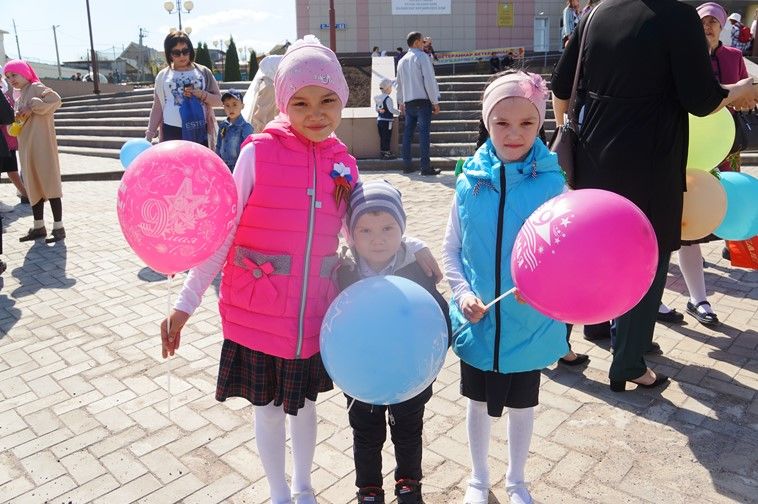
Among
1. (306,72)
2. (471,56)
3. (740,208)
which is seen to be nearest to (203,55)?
(471,56)

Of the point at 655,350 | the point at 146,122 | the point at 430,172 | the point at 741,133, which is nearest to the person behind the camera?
the point at 655,350

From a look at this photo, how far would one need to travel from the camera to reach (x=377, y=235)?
204 centimetres

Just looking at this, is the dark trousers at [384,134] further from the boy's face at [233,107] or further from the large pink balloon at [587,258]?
the large pink balloon at [587,258]

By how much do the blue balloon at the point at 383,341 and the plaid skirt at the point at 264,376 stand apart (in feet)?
0.97

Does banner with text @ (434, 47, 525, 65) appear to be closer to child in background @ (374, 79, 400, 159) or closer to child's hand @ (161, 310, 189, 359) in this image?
child in background @ (374, 79, 400, 159)

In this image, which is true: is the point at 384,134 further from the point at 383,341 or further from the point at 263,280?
the point at 383,341

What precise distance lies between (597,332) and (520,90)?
88.8 inches

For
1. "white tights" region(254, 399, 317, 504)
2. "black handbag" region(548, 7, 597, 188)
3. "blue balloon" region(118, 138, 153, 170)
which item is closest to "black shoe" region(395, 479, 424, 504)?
"white tights" region(254, 399, 317, 504)

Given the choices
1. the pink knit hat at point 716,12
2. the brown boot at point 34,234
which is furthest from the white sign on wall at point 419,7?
the pink knit hat at point 716,12

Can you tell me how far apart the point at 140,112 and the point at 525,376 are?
16.6m

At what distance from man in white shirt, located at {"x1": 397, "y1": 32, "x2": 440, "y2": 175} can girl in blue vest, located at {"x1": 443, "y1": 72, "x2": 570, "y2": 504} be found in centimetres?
711

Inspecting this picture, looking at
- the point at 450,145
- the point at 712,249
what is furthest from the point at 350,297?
the point at 450,145

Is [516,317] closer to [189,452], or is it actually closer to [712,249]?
[189,452]

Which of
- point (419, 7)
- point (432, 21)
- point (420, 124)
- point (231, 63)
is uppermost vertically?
point (419, 7)
